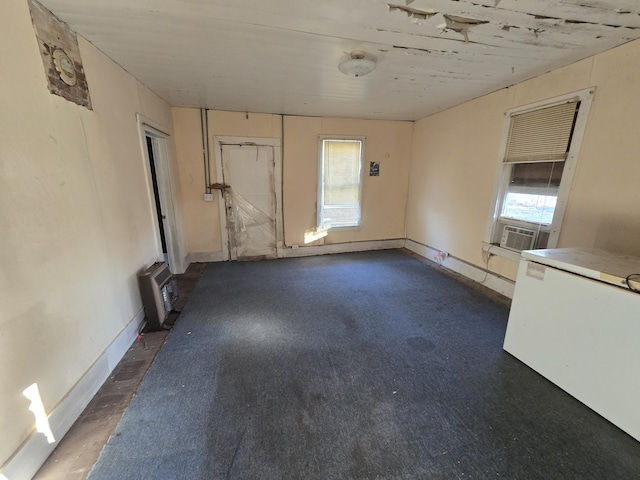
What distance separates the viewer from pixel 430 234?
4.61 meters

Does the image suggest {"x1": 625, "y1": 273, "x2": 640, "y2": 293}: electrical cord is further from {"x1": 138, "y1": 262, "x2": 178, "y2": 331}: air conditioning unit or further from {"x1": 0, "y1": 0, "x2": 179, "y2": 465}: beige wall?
{"x1": 138, "y1": 262, "x2": 178, "y2": 331}: air conditioning unit

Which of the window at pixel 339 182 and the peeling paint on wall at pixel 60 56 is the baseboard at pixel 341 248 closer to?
the window at pixel 339 182

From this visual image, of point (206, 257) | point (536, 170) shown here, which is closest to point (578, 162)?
point (536, 170)

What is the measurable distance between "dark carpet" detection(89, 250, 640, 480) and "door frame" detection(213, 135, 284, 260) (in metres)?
1.82

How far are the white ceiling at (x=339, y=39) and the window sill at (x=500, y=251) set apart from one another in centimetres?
190

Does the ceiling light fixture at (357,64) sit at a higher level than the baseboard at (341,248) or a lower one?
higher

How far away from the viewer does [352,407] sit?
5.46 feet

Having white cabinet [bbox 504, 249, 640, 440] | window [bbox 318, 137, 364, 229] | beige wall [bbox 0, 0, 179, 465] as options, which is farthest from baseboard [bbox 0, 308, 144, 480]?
window [bbox 318, 137, 364, 229]

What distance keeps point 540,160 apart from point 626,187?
2.54 ft

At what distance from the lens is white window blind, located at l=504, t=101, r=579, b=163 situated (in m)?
2.49

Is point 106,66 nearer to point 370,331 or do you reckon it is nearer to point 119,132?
point 119,132

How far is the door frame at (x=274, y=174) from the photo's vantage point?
417cm

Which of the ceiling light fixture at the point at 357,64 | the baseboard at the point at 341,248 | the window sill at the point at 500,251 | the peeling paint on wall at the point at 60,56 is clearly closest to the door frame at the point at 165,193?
the peeling paint on wall at the point at 60,56

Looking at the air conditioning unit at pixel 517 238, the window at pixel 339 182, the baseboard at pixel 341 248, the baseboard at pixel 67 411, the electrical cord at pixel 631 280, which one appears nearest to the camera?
the baseboard at pixel 67 411
